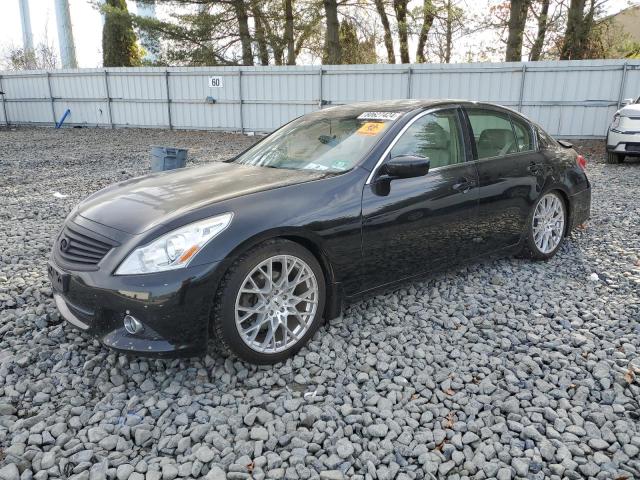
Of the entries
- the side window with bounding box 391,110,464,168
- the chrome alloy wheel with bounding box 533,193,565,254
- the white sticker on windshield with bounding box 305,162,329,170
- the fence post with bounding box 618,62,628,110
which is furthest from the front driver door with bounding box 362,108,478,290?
the fence post with bounding box 618,62,628,110

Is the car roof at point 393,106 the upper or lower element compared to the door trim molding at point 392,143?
upper

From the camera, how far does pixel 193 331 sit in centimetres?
262

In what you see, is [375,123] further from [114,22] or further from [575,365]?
[114,22]

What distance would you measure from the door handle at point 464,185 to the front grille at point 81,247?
7.89 feet

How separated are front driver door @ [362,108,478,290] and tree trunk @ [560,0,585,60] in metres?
15.3

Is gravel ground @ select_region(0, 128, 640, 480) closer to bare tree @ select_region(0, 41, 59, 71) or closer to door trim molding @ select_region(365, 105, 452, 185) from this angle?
door trim molding @ select_region(365, 105, 452, 185)

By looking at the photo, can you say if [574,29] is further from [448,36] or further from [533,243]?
[533,243]

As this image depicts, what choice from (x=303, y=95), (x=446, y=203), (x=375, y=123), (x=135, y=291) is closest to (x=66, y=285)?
(x=135, y=291)

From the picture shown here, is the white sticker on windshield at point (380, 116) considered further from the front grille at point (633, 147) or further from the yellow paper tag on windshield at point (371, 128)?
the front grille at point (633, 147)

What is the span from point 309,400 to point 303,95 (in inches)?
571

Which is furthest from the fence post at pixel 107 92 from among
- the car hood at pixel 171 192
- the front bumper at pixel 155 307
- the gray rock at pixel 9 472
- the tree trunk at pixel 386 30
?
the gray rock at pixel 9 472

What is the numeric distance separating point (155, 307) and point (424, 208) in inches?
75.3

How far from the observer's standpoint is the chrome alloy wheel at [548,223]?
4574 mm

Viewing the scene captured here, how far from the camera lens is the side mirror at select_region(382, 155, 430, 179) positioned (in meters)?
3.19
